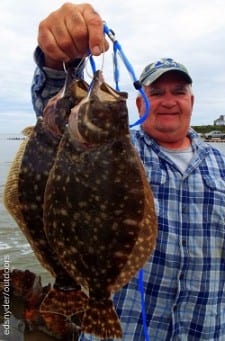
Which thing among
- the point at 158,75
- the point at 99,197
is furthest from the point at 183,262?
the point at 99,197

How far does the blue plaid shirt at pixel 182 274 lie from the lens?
13.0 feet

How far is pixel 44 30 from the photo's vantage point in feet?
9.14

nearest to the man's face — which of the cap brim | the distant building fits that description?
the cap brim

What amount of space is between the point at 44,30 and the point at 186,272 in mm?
2295

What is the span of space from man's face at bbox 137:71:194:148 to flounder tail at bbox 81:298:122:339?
2.26m

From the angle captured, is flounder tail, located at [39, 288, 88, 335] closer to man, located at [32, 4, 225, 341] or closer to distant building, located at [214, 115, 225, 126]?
man, located at [32, 4, 225, 341]

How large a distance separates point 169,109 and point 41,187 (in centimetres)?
223

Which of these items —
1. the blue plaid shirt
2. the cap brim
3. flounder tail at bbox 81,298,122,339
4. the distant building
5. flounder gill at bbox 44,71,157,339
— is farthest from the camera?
the distant building

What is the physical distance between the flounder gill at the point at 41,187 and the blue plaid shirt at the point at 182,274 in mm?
1530

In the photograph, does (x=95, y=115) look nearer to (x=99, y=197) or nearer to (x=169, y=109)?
(x=99, y=197)

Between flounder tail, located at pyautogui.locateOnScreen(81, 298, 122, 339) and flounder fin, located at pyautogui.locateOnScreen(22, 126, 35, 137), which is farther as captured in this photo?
flounder fin, located at pyautogui.locateOnScreen(22, 126, 35, 137)

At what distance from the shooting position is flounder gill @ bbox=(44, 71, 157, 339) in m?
2.39

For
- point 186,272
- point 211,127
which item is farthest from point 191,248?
point 211,127

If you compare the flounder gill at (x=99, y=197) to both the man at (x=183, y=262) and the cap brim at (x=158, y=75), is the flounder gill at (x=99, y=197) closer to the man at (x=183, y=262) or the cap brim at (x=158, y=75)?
the man at (x=183, y=262)
